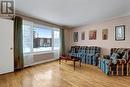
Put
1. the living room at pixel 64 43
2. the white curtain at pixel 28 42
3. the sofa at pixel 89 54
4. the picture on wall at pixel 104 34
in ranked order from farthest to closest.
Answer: the picture on wall at pixel 104 34
the sofa at pixel 89 54
the white curtain at pixel 28 42
the living room at pixel 64 43

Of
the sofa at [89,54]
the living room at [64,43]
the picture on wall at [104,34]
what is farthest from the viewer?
the picture on wall at [104,34]

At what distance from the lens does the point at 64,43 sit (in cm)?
753

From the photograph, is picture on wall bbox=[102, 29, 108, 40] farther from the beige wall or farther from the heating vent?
the heating vent

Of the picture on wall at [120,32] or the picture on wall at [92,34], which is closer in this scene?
the picture on wall at [120,32]

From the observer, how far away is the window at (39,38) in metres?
5.19

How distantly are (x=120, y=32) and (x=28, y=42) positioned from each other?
13.7 ft

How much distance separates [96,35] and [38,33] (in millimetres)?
3103

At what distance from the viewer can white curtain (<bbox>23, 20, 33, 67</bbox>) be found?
16.7 ft

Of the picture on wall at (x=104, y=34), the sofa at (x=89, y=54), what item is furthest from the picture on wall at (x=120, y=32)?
the sofa at (x=89, y=54)

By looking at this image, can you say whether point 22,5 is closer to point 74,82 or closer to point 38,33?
point 38,33

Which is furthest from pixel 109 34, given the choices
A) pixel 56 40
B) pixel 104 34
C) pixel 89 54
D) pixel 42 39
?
pixel 42 39

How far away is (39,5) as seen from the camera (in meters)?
3.91

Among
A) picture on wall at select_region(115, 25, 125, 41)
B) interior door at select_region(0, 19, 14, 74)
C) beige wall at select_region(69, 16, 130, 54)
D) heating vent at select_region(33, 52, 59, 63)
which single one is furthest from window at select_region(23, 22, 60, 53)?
picture on wall at select_region(115, 25, 125, 41)

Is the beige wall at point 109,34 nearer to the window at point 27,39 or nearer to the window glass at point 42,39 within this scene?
the window glass at point 42,39
